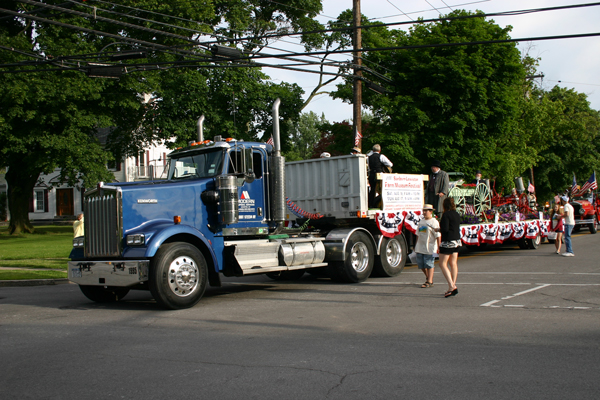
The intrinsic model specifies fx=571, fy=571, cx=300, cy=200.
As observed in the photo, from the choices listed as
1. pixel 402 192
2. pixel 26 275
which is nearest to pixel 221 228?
pixel 402 192

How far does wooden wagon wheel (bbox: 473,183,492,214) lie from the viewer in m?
18.9

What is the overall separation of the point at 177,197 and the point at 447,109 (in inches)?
784

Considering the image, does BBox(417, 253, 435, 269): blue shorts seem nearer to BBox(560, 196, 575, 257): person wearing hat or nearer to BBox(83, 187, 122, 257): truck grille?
BBox(83, 187, 122, 257): truck grille

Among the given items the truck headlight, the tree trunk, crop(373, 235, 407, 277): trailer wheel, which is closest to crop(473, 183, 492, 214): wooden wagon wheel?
crop(373, 235, 407, 277): trailer wheel

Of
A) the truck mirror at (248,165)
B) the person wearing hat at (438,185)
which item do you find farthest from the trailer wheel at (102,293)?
the person wearing hat at (438,185)

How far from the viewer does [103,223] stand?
978 centimetres

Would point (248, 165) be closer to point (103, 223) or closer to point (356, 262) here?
point (103, 223)

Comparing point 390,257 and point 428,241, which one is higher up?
point 428,241

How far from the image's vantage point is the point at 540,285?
37.2 ft

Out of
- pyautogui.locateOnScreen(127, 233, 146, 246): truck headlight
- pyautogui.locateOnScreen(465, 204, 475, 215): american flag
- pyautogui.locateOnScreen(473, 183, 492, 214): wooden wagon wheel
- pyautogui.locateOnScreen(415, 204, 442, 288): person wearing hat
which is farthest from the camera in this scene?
pyautogui.locateOnScreen(473, 183, 492, 214): wooden wagon wheel

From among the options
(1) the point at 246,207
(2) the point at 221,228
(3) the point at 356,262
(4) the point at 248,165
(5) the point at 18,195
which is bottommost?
(3) the point at 356,262

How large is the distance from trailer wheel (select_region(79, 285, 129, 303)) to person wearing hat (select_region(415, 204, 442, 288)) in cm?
591

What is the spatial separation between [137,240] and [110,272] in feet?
2.37

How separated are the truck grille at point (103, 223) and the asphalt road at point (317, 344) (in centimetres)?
107
